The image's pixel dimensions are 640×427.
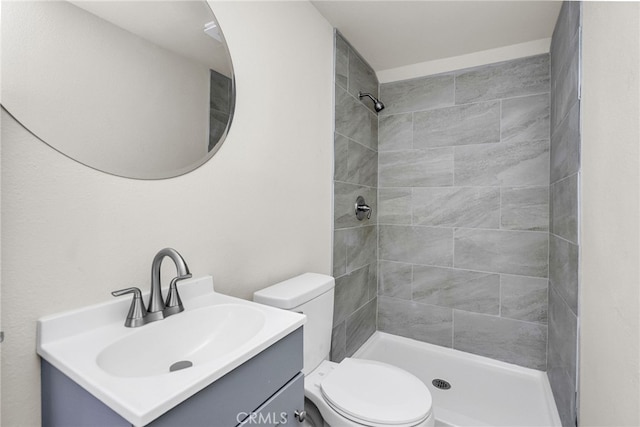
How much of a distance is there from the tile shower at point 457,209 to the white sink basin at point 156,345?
1.03m

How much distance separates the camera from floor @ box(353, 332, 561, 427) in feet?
5.41

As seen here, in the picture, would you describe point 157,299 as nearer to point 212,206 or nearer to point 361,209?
point 212,206

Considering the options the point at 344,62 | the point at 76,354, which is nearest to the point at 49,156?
the point at 76,354

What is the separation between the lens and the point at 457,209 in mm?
2225

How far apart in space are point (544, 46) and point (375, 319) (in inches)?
89.7

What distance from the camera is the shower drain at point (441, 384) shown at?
1.92 meters

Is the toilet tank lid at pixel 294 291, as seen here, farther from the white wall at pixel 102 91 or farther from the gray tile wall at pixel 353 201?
the white wall at pixel 102 91

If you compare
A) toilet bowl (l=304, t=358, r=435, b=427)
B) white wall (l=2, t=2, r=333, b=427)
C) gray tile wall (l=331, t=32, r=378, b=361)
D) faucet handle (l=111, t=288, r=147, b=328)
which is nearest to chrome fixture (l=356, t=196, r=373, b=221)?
gray tile wall (l=331, t=32, r=378, b=361)

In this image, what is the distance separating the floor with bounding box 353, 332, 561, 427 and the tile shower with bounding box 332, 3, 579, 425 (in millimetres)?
77

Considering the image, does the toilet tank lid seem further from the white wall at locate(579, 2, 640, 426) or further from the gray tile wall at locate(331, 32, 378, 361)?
the white wall at locate(579, 2, 640, 426)

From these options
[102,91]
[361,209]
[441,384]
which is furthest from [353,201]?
[102,91]

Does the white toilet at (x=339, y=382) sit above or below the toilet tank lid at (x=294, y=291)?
below

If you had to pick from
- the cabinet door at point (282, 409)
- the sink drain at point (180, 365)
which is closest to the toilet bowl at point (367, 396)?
the cabinet door at point (282, 409)

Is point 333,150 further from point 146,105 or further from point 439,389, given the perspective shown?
point 439,389
